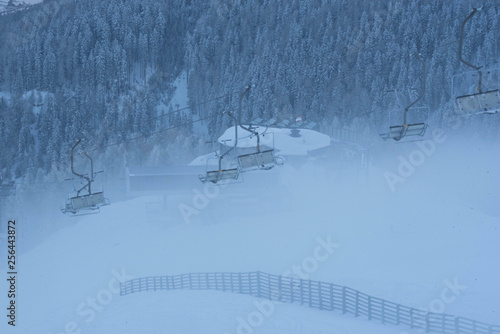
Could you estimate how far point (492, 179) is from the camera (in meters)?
37.6

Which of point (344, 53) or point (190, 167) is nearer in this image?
point (190, 167)

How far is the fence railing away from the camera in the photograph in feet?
41.0

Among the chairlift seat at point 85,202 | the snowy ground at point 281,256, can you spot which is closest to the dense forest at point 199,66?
the snowy ground at point 281,256

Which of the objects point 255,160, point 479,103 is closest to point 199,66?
point 255,160

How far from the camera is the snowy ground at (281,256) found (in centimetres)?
1480

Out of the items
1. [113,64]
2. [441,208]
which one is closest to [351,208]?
[441,208]

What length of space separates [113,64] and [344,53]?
139ft

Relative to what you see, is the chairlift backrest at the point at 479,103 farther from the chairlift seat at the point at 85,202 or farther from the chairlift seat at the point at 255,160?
the chairlift seat at the point at 85,202

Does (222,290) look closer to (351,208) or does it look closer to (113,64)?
(351,208)

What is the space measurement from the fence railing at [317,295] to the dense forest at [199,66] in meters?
43.7

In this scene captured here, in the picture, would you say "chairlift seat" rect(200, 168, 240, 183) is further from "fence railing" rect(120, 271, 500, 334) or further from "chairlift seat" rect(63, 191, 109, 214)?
"fence railing" rect(120, 271, 500, 334)

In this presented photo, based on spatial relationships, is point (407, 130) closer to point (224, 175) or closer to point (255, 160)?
point (255, 160)

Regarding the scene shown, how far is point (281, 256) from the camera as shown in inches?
794

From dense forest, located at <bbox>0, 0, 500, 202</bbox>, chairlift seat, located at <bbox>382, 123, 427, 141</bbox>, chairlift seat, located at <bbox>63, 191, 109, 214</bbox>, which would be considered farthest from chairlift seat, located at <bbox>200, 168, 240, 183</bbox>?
dense forest, located at <bbox>0, 0, 500, 202</bbox>
